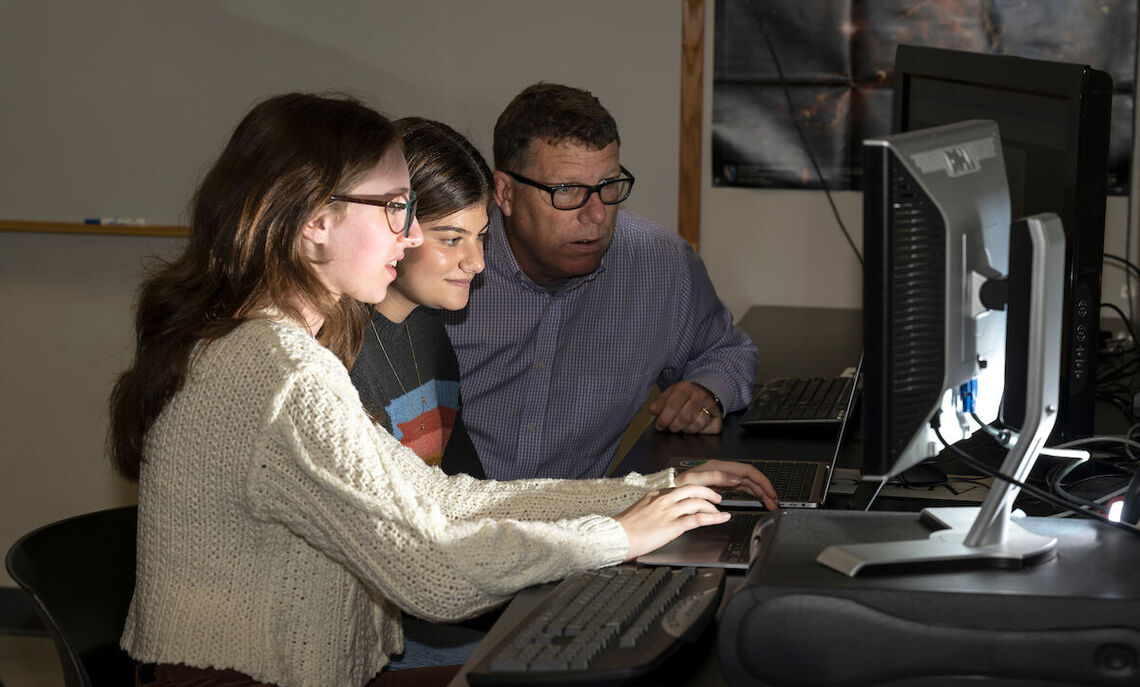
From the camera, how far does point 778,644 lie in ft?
3.02

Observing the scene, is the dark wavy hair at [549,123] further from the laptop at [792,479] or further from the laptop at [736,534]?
the laptop at [736,534]

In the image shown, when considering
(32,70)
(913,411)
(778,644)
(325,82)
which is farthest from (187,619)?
(32,70)

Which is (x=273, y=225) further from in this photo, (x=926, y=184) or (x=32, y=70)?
(x=32, y=70)

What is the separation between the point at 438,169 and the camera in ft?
5.51

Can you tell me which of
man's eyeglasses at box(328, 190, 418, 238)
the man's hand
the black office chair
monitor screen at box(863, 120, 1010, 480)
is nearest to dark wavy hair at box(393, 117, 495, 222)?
man's eyeglasses at box(328, 190, 418, 238)

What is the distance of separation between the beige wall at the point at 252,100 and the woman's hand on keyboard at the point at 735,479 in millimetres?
1545

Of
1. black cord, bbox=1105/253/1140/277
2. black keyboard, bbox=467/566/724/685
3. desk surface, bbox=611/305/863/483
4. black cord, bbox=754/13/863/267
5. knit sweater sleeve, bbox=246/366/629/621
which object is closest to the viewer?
black keyboard, bbox=467/566/724/685

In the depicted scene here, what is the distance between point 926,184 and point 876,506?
24.2 inches

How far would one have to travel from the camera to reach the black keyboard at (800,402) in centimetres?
190

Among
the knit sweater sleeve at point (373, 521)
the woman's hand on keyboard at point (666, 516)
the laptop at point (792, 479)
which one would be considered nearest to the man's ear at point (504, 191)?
the laptop at point (792, 479)

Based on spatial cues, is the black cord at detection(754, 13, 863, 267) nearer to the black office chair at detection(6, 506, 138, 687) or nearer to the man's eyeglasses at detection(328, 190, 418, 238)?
the man's eyeglasses at detection(328, 190, 418, 238)

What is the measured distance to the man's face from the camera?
2072mm

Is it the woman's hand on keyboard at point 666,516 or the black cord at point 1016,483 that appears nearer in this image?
the black cord at point 1016,483

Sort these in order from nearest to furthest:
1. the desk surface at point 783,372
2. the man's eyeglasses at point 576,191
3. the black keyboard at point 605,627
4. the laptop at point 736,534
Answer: the black keyboard at point 605,627 → the laptop at point 736,534 → the desk surface at point 783,372 → the man's eyeglasses at point 576,191
